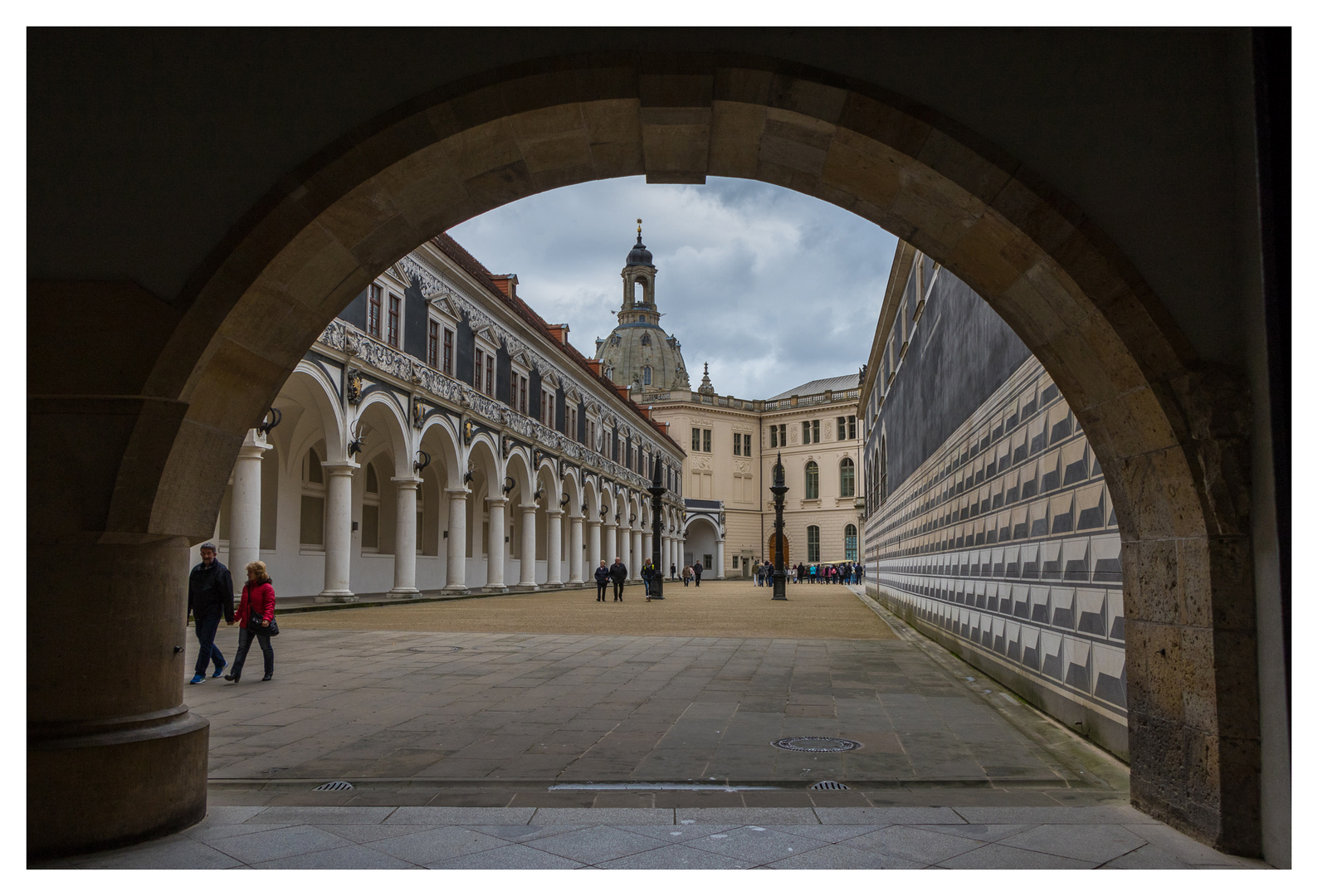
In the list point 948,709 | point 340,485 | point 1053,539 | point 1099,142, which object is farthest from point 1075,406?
point 340,485

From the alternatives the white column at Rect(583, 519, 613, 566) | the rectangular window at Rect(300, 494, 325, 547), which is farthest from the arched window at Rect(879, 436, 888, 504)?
the white column at Rect(583, 519, 613, 566)

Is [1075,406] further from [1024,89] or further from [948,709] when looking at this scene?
[948,709]

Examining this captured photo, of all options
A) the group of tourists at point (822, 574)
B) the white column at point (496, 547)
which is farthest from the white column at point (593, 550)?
the white column at point (496, 547)

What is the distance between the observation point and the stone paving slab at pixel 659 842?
390 cm

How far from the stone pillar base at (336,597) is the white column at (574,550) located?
20301 millimetres

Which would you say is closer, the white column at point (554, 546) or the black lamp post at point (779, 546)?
the black lamp post at point (779, 546)

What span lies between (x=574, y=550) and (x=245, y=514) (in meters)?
26.0

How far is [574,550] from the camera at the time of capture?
45156mm

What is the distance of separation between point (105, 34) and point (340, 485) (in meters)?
20.4

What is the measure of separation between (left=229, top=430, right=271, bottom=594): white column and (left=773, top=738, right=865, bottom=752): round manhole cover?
51.1 feet

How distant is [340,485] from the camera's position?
24.2 m

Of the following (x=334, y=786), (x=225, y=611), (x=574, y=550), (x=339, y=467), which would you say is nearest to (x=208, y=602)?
(x=225, y=611)

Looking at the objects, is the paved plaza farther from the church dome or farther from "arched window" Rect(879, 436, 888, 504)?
the church dome

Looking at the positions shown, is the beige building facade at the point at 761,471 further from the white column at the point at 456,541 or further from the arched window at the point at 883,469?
the white column at the point at 456,541
